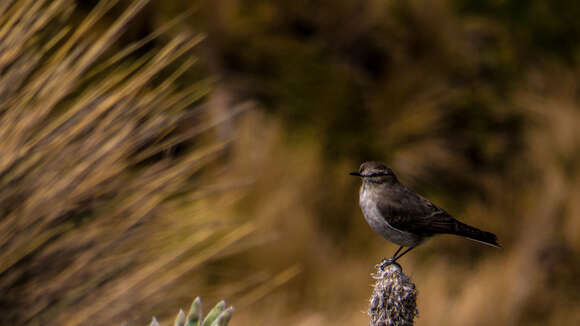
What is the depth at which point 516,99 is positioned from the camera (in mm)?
3506

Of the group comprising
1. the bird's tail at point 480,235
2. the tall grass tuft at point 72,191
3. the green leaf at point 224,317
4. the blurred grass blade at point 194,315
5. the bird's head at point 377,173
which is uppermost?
the tall grass tuft at point 72,191

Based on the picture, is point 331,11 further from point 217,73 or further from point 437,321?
point 437,321

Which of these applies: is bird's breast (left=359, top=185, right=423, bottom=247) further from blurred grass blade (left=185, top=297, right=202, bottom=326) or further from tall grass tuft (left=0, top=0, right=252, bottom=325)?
tall grass tuft (left=0, top=0, right=252, bottom=325)

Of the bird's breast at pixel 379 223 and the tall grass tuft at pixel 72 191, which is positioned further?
the tall grass tuft at pixel 72 191

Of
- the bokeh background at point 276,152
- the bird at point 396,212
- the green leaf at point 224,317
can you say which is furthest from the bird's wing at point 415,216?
the bokeh background at point 276,152

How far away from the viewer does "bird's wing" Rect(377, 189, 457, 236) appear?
0.80 meters

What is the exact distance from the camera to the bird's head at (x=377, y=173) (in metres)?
0.80

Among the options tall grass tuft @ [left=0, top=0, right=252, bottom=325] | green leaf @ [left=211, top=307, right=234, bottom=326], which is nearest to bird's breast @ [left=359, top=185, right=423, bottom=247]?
green leaf @ [left=211, top=307, right=234, bottom=326]

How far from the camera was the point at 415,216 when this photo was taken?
32.0 inches

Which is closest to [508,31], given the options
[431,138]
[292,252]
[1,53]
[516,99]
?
[516,99]

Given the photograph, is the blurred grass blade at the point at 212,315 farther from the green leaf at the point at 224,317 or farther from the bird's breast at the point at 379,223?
the bird's breast at the point at 379,223

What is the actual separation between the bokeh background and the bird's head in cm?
68

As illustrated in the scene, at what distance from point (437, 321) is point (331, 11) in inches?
68.5

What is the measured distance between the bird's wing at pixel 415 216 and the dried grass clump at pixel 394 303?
65mm
